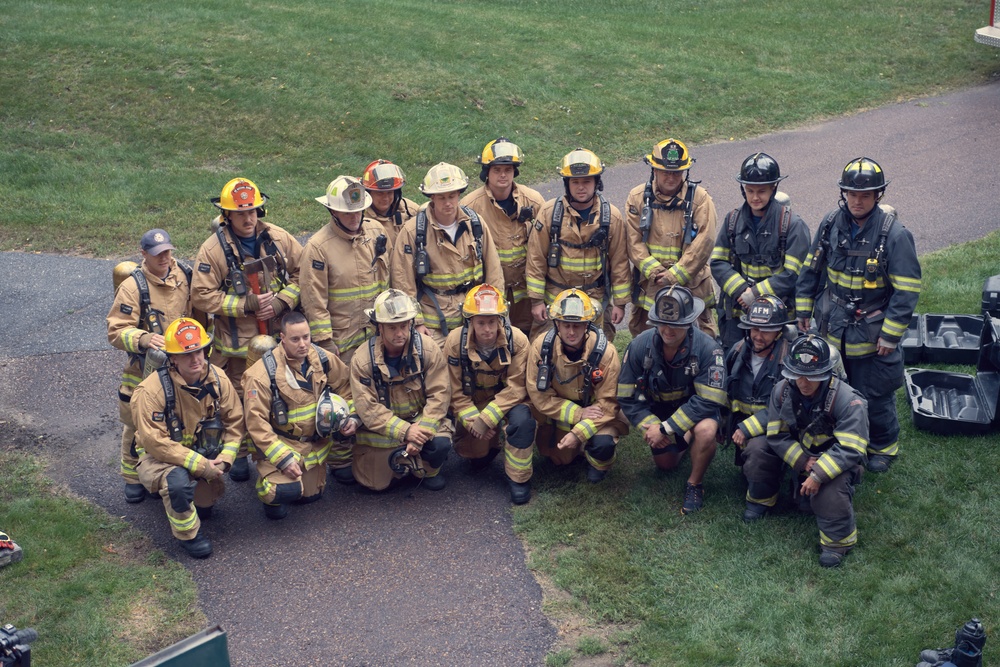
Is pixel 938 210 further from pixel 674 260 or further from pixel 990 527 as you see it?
pixel 990 527

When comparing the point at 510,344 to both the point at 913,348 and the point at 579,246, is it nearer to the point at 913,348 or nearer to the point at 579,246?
the point at 579,246

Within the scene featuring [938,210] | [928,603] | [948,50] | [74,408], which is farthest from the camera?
[948,50]

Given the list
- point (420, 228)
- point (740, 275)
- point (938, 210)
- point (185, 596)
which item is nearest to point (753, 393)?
point (740, 275)

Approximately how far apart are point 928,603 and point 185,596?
15.2 feet

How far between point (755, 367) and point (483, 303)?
2007 millimetres

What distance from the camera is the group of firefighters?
7.06 metres

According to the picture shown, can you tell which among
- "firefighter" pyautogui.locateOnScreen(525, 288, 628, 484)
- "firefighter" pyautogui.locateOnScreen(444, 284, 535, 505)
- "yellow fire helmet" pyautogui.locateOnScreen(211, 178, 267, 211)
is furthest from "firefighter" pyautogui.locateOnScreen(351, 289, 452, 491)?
"yellow fire helmet" pyautogui.locateOnScreen(211, 178, 267, 211)

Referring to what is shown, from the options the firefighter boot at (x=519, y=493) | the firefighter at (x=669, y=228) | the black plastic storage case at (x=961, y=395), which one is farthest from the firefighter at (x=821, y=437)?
the firefighter at (x=669, y=228)

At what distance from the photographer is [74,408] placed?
896cm

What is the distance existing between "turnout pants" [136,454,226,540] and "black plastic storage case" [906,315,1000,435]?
5.49m

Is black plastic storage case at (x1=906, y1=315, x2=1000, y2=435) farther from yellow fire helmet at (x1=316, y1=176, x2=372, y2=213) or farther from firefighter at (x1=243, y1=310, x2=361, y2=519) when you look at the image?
yellow fire helmet at (x1=316, y1=176, x2=372, y2=213)

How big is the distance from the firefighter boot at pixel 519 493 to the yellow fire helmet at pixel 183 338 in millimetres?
2461

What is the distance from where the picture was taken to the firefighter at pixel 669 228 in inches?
331

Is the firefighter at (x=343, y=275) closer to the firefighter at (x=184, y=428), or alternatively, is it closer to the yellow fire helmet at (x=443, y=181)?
the yellow fire helmet at (x=443, y=181)
